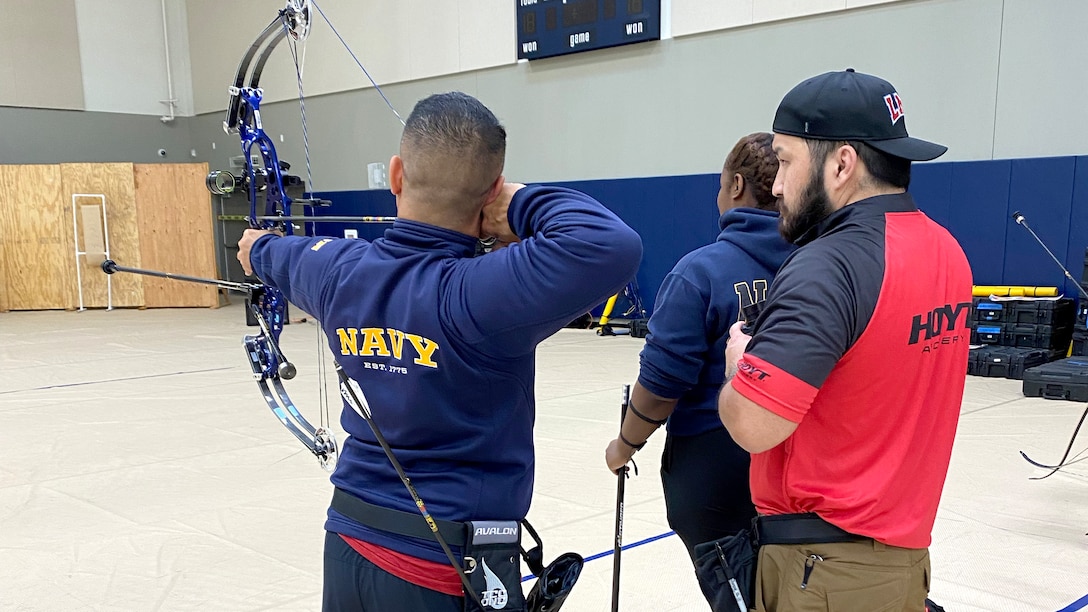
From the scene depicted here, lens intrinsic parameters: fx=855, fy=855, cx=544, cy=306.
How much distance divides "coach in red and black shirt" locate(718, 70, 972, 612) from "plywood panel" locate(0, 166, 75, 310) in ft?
44.1

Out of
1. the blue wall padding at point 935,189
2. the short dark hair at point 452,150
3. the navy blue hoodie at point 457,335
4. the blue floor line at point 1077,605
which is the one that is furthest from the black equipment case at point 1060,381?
the short dark hair at point 452,150

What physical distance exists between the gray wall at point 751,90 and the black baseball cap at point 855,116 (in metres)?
6.83

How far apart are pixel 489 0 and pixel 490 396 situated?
34.2 ft

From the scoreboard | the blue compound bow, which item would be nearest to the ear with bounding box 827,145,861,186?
the blue compound bow

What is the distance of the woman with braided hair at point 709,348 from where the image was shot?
5.97 ft

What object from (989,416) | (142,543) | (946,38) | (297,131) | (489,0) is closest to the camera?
(142,543)

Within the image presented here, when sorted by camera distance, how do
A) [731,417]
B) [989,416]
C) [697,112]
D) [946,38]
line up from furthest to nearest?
[697,112], [946,38], [989,416], [731,417]

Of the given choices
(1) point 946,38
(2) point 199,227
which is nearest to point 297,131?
(2) point 199,227

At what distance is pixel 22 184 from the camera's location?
40.9 ft

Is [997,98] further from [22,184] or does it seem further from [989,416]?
[22,184]

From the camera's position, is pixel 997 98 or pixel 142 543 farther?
pixel 997 98

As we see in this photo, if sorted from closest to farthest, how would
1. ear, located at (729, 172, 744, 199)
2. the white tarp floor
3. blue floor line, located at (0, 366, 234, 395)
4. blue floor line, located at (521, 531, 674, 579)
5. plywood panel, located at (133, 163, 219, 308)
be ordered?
ear, located at (729, 172, 744, 199) → the white tarp floor → blue floor line, located at (521, 531, 674, 579) → blue floor line, located at (0, 366, 234, 395) → plywood panel, located at (133, 163, 219, 308)

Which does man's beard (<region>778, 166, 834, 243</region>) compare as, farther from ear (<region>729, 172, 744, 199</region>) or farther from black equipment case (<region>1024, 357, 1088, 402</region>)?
black equipment case (<region>1024, 357, 1088, 402</region>)

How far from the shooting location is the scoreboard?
9477 mm
